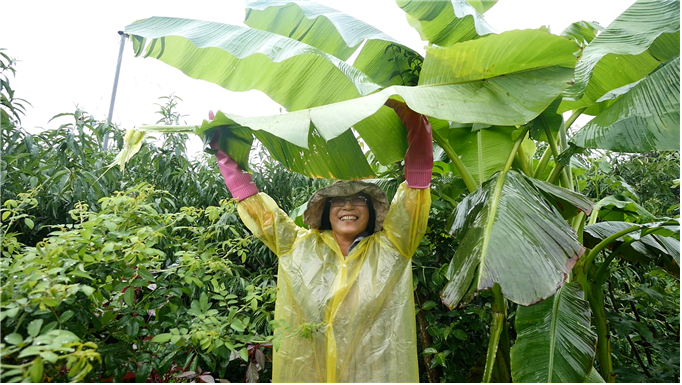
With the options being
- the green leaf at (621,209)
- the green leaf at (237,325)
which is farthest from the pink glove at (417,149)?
the green leaf at (621,209)

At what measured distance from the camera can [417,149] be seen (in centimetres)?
162

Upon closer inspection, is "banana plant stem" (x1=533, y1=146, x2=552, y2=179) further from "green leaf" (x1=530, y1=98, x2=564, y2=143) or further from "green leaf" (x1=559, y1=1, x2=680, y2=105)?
"green leaf" (x1=559, y1=1, x2=680, y2=105)

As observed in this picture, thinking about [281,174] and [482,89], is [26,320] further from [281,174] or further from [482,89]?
[281,174]

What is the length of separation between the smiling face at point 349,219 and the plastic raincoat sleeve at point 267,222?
0.66ft

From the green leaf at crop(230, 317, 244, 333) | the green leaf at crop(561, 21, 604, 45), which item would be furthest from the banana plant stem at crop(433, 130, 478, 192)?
the green leaf at crop(230, 317, 244, 333)

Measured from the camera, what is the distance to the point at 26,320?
1.05 m

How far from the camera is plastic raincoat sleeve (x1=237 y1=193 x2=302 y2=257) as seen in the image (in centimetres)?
177

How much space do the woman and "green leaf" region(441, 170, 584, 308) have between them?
247 mm

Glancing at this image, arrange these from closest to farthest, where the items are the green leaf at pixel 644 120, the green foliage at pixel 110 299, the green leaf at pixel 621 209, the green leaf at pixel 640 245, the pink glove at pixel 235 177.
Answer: the green foliage at pixel 110 299 < the green leaf at pixel 644 120 < the pink glove at pixel 235 177 < the green leaf at pixel 640 245 < the green leaf at pixel 621 209

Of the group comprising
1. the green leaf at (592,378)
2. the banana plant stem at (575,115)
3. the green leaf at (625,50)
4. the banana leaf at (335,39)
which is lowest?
the green leaf at (592,378)

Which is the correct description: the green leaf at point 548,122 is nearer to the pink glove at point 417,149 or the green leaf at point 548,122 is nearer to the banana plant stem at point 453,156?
the banana plant stem at point 453,156

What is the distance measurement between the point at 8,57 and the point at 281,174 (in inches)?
65.1

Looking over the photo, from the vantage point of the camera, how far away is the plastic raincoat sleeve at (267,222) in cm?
177

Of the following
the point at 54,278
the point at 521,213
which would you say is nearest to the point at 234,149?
the point at 54,278
